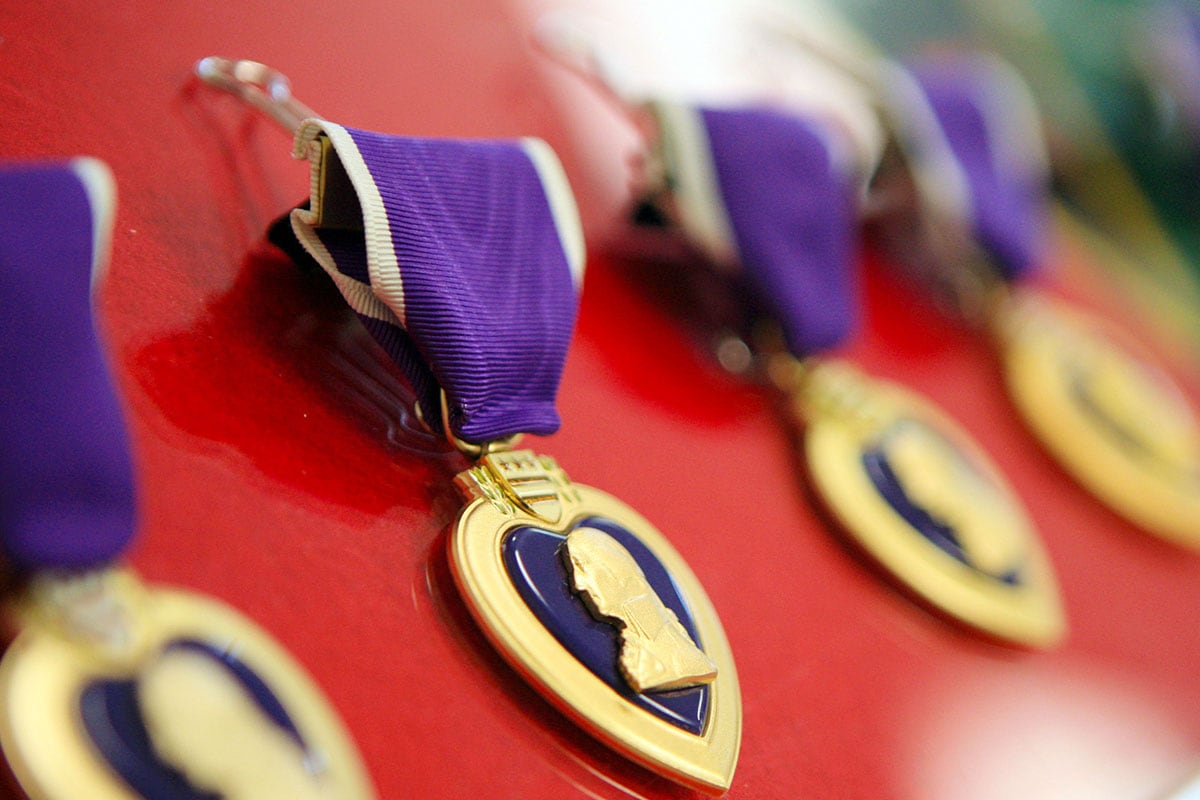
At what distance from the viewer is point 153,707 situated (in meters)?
0.34

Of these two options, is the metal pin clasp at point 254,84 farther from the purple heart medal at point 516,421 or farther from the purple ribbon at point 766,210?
the purple ribbon at point 766,210

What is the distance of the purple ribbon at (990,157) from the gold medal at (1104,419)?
50 mm

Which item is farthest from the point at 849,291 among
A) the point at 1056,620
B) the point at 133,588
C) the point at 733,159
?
the point at 133,588

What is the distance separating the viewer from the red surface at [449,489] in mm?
434

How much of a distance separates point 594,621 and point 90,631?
189 millimetres

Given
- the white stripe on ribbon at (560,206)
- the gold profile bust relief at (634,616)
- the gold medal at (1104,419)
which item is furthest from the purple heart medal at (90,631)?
the gold medal at (1104,419)

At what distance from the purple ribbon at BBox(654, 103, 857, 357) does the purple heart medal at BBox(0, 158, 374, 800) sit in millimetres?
396

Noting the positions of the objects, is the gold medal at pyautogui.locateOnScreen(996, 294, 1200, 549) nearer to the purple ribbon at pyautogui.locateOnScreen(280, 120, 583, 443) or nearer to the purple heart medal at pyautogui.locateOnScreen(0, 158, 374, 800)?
the purple ribbon at pyautogui.locateOnScreen(280, 120, 583, 443)

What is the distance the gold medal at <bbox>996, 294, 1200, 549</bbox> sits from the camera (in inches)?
32.2

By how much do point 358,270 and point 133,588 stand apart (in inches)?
7.2

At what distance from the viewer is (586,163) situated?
2.50ft

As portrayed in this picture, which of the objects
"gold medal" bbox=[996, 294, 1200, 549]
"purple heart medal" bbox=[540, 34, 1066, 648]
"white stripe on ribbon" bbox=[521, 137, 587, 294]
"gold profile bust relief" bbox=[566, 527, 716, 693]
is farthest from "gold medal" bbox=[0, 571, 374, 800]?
"gold medal" bbox=[996, 294, 1200, 549]

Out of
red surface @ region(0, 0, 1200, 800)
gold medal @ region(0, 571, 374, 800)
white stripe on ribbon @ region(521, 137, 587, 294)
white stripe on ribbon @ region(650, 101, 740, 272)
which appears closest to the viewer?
gold medal @ region(0, 571, 374, 800)

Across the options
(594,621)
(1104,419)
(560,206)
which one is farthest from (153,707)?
(1104,419)
